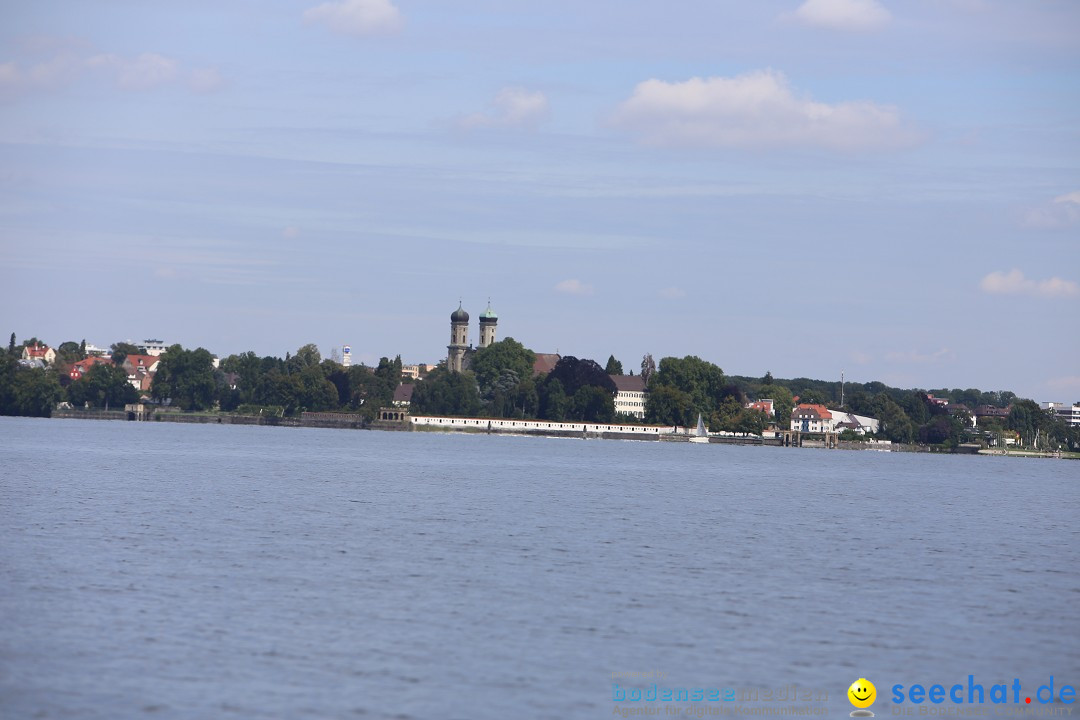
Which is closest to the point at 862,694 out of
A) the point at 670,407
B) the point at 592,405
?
the point at 592,405

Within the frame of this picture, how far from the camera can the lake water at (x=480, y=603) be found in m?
16.6

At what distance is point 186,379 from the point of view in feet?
622

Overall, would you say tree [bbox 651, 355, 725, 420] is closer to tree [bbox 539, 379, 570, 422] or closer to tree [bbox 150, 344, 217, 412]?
tree [bbox 539, 379, 570, 422]

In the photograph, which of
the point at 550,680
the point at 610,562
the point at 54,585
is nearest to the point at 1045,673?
the point at 550,680

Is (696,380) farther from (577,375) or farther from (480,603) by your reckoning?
(480,603)

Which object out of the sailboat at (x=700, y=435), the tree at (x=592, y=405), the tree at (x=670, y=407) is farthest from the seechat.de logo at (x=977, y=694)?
the tree at (x=670, y=407)

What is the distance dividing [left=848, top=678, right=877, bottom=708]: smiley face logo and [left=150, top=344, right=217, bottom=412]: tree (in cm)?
17940

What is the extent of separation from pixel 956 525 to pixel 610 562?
67.6ft

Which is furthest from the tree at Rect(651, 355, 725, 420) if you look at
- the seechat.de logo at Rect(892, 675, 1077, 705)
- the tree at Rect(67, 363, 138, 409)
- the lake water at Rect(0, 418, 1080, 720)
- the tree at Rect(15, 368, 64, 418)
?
the seechat.de logo at Rect(892, 675, 1077, 705)

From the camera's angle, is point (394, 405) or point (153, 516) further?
point (394, 405)

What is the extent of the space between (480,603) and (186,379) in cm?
17386

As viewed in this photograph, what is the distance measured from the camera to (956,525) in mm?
45094

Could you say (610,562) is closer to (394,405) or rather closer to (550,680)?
(550,680)

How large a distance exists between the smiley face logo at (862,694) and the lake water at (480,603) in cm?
12
